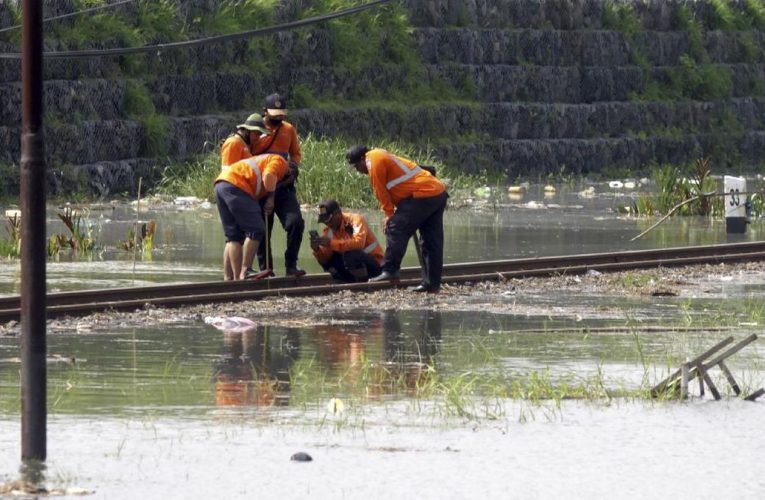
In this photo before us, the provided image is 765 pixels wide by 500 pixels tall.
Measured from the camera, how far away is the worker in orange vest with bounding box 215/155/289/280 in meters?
14.7

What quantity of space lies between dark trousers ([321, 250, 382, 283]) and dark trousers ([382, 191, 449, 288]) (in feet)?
1.29

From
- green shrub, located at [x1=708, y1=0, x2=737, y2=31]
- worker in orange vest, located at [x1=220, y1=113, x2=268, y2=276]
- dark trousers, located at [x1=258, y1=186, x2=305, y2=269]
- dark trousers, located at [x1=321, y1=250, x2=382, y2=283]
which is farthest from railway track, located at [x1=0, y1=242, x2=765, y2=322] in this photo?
green shrub, located at [x1=708, y1=0, x2=737, y2=31]

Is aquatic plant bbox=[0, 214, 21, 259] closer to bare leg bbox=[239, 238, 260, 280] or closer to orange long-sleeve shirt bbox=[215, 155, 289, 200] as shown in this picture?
bare leg bbox=[239, 238, 260, 280]

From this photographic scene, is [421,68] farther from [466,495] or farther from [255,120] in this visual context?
[466,495]

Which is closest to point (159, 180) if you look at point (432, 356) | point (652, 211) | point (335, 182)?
point (335, 182)

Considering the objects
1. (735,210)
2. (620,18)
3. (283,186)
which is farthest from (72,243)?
(620,18)

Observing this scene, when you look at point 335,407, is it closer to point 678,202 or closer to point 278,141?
point 278,141

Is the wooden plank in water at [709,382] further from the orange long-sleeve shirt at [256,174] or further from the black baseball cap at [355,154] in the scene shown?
the orange long-sleeve shirt at [256,174]

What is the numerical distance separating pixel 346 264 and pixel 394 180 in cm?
111

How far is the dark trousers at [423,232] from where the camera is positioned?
15.0 meters

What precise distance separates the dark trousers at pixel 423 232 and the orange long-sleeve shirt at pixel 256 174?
3.46 ft

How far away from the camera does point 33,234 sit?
770cm

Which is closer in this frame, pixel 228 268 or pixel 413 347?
pixel 413 347

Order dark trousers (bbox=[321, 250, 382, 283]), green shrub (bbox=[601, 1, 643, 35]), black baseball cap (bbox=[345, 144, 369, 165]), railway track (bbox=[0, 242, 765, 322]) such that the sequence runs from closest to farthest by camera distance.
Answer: railway track (bbox=[0, 242, 765, 322]) → black baseball cap (bbox=[345, 144, 369, 165]) → dark trousers (bbox=[321, 250, 382, 283]) → green shrub (bbox=[601, 1, 643, 35])
